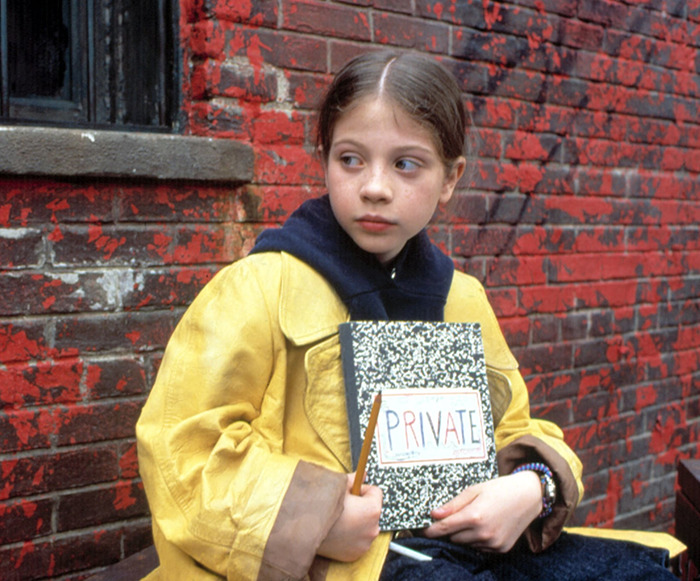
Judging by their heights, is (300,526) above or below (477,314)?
below

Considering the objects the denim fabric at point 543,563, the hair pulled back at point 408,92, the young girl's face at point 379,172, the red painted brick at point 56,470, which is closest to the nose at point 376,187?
the young girl's face at point 379,172

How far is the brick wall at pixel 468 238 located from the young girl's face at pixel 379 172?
29.2 inches

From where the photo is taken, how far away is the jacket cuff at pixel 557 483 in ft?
5.28

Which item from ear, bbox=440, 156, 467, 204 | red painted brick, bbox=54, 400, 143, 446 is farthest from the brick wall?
ear, bbox=440, 156, 467, 204

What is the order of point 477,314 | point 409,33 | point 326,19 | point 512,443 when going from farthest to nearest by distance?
point 409,33 < point 326,19 < point 477,314 < point 512,443

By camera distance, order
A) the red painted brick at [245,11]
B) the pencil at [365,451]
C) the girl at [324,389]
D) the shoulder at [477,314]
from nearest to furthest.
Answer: the pencil at [365,451] → the girl at [324,389] → the shoulder at [477,314] → the red painted brick at [245,11]

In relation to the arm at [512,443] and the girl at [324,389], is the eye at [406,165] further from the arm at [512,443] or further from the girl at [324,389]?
the arm at [512,443]

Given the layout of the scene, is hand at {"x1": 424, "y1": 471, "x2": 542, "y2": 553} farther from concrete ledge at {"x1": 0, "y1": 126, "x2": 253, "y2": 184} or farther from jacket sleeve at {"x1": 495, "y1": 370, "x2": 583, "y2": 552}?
concrete ledge at {"x1": 0, "y1": 126, "x2": 253, "y2": 184}

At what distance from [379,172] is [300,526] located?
65 cm

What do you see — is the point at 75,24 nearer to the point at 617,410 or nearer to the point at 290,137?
the point at 290,137

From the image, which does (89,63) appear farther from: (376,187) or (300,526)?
(300,526)

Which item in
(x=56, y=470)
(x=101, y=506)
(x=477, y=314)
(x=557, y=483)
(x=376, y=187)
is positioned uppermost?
(x=376, y=187)

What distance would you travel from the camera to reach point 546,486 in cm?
161

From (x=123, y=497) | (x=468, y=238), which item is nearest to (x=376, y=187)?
(x=123, y=497)
